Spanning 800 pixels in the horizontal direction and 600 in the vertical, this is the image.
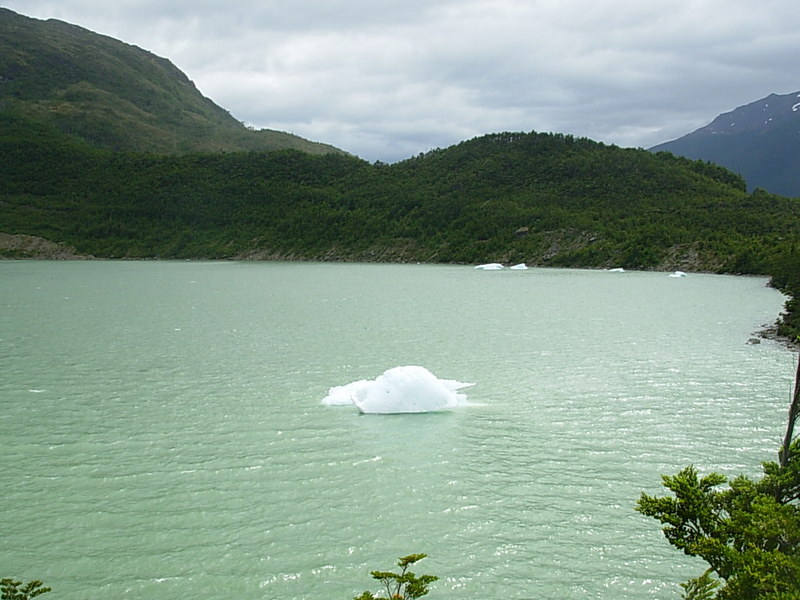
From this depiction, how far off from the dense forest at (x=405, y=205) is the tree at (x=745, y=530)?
72.2 metres

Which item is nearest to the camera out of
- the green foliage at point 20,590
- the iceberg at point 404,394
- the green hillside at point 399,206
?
the green foliage at point 20,590

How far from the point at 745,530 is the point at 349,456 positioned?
6.86 meters

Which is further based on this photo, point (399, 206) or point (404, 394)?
point (399, 206)

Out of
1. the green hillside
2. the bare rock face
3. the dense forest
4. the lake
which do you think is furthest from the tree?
the bare rock face

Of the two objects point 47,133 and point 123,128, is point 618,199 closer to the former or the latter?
point 47,133

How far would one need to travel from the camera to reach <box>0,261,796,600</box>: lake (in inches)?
298

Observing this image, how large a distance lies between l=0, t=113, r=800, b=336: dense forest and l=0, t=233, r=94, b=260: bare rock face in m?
1.23

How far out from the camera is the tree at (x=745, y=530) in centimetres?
488

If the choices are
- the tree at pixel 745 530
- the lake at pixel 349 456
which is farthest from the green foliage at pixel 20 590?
the tree at pixel 745 530

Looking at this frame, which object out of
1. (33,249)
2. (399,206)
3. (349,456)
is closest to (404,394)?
(349,456)

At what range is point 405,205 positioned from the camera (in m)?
121

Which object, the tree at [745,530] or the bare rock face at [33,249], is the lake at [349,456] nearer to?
the tree at [745,530]

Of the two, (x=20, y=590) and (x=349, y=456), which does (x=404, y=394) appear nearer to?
(x=349, y=456)

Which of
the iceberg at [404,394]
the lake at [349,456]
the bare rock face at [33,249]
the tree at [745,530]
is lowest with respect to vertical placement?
the lake at [349,456]
